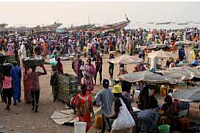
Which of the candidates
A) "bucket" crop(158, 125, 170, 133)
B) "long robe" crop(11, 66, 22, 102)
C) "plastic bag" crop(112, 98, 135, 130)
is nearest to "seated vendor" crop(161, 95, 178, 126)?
"bucket" crop(158, 125, 170, 133)

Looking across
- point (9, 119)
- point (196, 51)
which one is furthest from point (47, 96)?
point (196, 51)

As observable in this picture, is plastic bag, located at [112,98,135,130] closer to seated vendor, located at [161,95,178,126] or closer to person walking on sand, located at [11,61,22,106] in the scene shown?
seated vendor, located at [161,95,178,126]

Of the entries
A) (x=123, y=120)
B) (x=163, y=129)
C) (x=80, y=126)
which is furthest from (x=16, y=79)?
(x=123, y=120)

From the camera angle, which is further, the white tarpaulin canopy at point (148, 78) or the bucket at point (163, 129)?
the white tarpaulin canopy at point (148, 78)

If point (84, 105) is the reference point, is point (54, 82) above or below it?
below

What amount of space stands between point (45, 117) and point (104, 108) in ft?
9.15

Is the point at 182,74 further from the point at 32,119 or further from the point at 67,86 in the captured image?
the point at 32,119

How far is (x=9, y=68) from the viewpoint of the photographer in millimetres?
9930

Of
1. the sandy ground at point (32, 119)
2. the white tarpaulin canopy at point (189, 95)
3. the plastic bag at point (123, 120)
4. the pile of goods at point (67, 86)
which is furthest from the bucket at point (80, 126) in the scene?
the pile of goods at point (67, 86)

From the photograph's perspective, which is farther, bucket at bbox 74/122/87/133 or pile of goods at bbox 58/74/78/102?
pile of goods at bbox 58/74/78/102

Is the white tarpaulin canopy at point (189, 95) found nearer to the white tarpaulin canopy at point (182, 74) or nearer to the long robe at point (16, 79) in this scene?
the white tarpaulin canopy at point (182, 74)

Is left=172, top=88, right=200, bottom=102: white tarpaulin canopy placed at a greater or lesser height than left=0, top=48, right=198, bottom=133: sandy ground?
greater

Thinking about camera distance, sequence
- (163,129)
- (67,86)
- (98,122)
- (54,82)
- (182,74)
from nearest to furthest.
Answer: (163,129), (98,122), (182,74), (67,86), (54,82)

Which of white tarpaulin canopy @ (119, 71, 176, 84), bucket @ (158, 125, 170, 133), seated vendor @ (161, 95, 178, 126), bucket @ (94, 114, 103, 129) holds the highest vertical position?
white tarpaulin canopy @ (119, 71, 176, 84)
